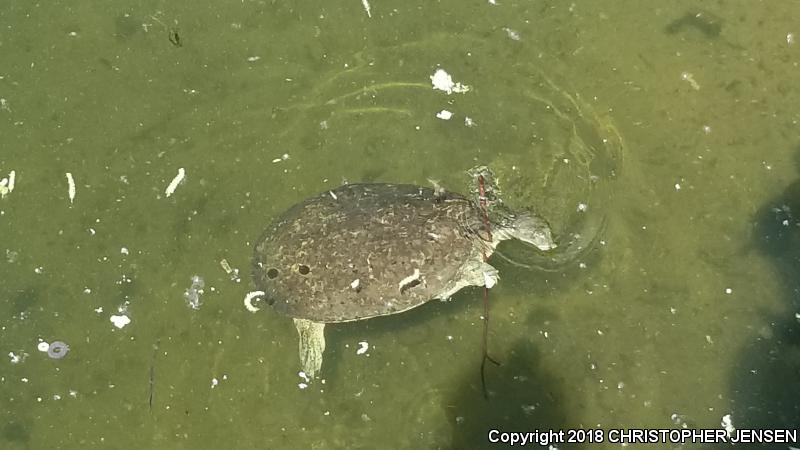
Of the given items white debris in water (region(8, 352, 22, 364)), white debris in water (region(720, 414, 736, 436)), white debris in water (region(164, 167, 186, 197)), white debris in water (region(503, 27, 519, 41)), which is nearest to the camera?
white debris in water (region(720, 414, 736, 436))

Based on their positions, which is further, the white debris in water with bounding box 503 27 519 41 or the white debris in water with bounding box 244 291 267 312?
the white debris in water with bounding box 503 27 519 41

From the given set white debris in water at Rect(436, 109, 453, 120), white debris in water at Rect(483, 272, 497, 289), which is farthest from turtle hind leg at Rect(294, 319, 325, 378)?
white debris in water at Rect(436, 109, 453, 120)

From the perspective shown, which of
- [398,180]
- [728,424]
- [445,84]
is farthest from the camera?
[445,84]

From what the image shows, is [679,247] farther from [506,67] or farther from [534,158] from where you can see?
[506,67]

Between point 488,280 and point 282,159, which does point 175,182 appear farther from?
point 488,280

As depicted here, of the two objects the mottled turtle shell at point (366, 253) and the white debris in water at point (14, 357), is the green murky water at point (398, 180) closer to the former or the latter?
the white debris in water at point (14, 357)

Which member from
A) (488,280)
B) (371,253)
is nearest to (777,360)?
(488,280)

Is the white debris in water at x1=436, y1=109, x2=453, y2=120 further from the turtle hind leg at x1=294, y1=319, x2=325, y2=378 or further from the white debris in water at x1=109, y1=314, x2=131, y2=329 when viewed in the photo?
the white debris in water at x1=109, y1=314, x2=131, y2=329
